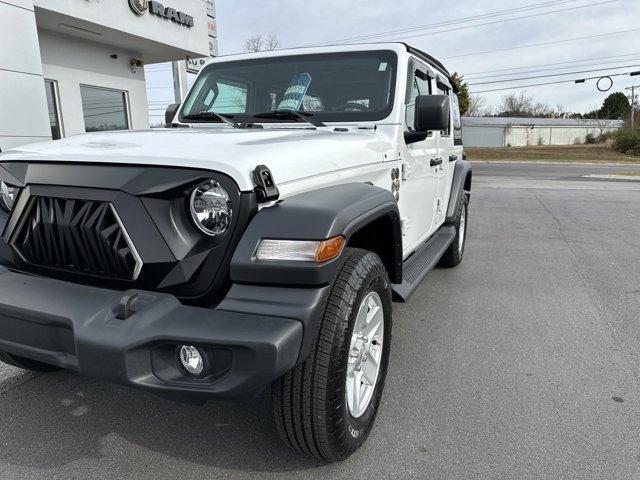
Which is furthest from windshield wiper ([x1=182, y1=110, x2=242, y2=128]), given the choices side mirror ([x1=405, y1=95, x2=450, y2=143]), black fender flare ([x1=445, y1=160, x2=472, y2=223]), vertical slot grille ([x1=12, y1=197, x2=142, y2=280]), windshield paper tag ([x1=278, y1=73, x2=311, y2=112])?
black fender flare ([x1=445, y1=160, x2=472, y2=223])

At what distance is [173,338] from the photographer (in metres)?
1.65

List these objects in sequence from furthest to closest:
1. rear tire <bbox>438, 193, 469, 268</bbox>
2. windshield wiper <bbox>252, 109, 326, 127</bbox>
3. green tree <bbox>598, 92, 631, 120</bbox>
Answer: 1. green tree <bbox>598, 92, 631, 120</bbox>
2. rear tire <bbox>438, 193, 469, 268</bbox>
3. windshield wiper <bbox>252, 109, 326, 127</bbox>

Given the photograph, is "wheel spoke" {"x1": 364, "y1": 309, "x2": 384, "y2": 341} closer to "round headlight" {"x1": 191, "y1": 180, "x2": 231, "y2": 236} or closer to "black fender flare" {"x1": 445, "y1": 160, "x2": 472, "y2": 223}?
"round headlight" {"x1": 191, "y1": 180, "x2": 231, "y2": 236}

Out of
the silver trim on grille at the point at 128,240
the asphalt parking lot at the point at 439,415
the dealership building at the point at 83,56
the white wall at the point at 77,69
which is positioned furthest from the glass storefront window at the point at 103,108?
the silver trim on grille at the point at 128,240

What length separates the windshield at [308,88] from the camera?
3277 mm

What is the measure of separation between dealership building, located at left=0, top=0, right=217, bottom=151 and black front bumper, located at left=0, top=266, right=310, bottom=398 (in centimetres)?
742

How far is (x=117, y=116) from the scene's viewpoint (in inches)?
467

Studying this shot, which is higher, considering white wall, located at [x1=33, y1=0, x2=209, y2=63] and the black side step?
white wall, located at [x1=33, y1=0, x2=209, y2=63]

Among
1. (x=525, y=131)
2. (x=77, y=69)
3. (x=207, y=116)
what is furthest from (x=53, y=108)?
(x=525, y=131)

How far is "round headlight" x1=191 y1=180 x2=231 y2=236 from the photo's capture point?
186 cm

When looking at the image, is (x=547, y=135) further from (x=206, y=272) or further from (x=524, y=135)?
(x=206, y=272)

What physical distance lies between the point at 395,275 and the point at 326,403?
0.97 metres

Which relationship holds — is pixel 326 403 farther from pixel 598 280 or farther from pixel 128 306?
pixel 598 280

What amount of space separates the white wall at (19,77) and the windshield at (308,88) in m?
5.68
